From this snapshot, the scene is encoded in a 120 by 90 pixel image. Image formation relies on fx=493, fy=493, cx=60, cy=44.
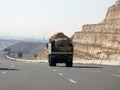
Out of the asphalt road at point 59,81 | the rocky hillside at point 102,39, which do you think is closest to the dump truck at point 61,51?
the asphalt road at point 59,81

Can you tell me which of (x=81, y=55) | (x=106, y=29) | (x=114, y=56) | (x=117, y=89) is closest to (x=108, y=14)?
(x=106, y=29)

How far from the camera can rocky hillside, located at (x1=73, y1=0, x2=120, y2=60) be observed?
98625 millimetres

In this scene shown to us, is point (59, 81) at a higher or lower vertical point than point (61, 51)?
lower

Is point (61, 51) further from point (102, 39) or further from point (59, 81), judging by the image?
point (102, 39)

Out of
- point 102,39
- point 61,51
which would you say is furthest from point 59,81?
point 102,39

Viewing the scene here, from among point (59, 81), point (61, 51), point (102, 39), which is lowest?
point (59, 81)

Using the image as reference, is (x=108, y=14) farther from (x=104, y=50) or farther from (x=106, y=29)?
(x=104, y=50)

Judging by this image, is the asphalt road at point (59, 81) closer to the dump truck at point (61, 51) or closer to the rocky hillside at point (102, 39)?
the dump truck at point (61, 51)

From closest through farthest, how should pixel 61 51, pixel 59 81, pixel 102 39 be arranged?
pixel 59 81, pixel 61 51, pixel 102 39

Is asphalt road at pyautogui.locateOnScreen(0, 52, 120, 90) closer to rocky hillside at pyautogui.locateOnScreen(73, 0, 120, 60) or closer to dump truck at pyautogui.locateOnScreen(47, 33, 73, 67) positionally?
dump truck at pyautogui.locateOnScreen(47, 33, 73, 67)

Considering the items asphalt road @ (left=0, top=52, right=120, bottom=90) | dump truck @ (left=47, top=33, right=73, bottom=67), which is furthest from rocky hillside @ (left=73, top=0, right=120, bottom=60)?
asphalt road @ (left=0, top=52, right=120, bottom=90)

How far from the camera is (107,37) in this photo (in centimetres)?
10538

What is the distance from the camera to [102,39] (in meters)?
109

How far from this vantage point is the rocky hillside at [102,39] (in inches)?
3883
